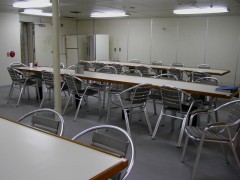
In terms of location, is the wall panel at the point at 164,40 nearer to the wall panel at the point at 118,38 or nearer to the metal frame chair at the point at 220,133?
the wall panel at the point at 118,38

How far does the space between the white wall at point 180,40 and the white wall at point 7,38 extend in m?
3.25

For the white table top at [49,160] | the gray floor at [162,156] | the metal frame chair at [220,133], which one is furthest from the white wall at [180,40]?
the white table top at [49,160]

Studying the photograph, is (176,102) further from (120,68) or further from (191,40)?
(191,40)

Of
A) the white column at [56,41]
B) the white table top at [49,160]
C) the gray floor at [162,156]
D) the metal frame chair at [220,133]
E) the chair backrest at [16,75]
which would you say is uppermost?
the white column at [56,41]

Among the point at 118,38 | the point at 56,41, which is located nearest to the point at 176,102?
the point at 56,41

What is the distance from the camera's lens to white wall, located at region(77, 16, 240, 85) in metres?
7.85

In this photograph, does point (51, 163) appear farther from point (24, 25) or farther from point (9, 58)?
point (24, 25)

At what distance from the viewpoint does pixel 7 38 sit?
25.3 feet

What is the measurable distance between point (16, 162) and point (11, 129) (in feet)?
1.92

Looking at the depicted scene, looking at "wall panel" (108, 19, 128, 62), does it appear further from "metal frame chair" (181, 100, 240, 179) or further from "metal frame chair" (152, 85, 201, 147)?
"metal frame chair" (181, 100, 240, 179)

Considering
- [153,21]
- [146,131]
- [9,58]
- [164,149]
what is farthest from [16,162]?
[153,21]

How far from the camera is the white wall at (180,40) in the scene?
7848 millimetres

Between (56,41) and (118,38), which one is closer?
(56,41)

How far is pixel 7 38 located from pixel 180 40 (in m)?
5.49
